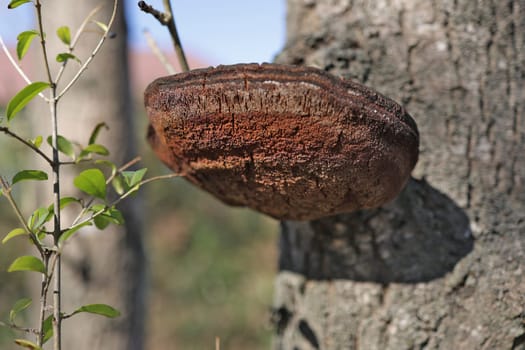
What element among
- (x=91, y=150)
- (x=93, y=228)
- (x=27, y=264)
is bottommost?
(x=93, y=228)

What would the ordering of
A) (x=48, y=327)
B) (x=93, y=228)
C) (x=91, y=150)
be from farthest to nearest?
(x=93, y=228), (x=91, y=150), (x=48, y=327)

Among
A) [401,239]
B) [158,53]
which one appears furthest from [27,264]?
[401,239]

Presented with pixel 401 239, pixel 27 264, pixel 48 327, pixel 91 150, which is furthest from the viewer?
pixel 401 239

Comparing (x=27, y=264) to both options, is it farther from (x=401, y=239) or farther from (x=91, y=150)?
(x=401, y=239)

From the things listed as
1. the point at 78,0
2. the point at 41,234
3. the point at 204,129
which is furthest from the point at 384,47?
the point at 78,0

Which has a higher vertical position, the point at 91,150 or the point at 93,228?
the point at 91,150

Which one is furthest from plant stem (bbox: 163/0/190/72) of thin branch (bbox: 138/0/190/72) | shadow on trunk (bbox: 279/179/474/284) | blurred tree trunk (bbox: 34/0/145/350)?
blurred tree trunk (bbox: 34/0/145/350)

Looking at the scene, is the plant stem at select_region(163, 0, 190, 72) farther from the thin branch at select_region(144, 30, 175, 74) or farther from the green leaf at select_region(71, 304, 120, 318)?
the green leaf at select_region(71, 304, 120, 318)
